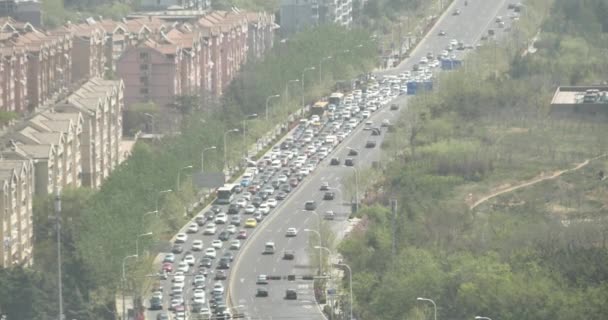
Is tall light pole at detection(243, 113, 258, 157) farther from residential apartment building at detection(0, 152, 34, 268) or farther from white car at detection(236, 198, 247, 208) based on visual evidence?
residential apartment building at detection(0, 152, 34, 268)

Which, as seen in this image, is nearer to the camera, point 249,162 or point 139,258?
point 139,258

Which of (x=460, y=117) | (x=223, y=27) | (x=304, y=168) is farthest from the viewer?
(x=223, y=27)

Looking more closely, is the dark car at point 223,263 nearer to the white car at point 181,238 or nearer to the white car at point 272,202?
the white car at point 181,238

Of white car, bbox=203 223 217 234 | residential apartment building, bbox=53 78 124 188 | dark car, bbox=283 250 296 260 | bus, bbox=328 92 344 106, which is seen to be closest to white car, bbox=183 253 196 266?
dark car, bbox=283 250 296 260

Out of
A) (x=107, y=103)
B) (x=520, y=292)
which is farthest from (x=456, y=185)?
(x=520, y=292)

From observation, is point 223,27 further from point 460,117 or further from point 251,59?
point 460,117

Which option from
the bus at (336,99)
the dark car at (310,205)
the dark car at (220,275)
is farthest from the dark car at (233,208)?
the bus at (336,99)
